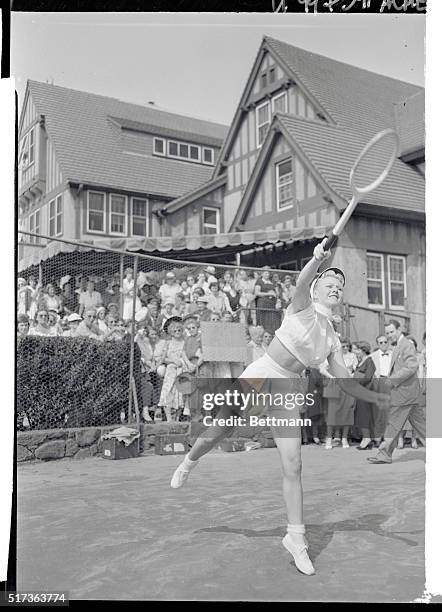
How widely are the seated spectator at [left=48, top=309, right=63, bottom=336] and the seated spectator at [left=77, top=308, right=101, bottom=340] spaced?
131 millimetres

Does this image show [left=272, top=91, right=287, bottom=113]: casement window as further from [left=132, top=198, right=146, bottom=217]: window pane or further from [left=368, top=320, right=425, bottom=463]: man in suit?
[left=368, top=320, right=425, bottom=463]: man in suit

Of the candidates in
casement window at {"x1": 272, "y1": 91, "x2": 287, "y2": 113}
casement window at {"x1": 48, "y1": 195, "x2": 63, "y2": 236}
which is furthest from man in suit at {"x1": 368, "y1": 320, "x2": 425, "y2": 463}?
casement window at {"x1": 48, "y1": 195, "x2": 63, "y2": 236}

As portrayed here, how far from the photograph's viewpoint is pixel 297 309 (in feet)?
11.7

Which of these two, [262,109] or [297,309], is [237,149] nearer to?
[262,109]

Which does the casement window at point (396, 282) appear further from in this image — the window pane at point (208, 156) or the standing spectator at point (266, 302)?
the window pane at point (208, 156)

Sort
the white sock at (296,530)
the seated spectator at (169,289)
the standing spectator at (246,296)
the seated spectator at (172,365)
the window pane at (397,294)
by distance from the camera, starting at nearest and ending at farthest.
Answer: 1. the white sock at (296,530)
2. the window pane at (397,294)
3. the standing spectator at (246,296)
4. the seated spectator at (172,365)
5. the seated spectator at (169,289)

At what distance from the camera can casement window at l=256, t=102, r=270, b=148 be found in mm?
3924

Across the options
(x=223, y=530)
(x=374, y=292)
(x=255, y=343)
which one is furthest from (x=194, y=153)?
(x=223, y=530)

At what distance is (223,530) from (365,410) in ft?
3.19

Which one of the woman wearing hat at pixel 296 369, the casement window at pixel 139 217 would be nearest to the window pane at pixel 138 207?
the casement window at pixel 139 217

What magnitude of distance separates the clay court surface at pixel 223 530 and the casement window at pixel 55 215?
134cm

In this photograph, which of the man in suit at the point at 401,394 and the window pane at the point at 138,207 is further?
the window pane at the point at 138,207

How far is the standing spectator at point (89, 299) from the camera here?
14.5 ft

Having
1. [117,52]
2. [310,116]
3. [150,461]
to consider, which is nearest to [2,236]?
[117,52]
